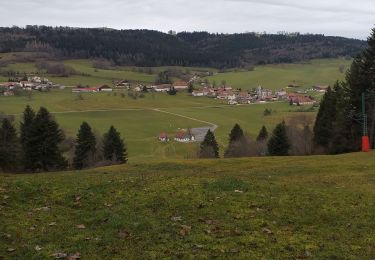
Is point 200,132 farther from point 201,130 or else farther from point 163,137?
point 163,137

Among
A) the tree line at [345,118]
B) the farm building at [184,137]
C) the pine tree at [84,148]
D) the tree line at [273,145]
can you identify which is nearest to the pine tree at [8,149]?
the pine tree at [84,148]

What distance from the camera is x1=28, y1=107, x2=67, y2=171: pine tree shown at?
2231 inches

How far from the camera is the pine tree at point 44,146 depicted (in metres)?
56.7

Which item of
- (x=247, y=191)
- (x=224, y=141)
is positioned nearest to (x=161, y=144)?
(x=224, y=141)

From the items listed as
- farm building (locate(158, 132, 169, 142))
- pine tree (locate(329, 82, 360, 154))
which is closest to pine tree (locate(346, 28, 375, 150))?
pine tree (locate(329, 82, 360, 154))

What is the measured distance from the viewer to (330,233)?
13195mm

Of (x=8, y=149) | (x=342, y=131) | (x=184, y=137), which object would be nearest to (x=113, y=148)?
(x=8, y=149)

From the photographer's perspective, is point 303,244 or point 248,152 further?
point 248,152

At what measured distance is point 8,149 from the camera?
5350 cm

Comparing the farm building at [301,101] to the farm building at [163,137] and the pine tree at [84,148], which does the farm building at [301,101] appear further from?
the pine tree at [84,148]

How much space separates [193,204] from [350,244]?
5686 mm

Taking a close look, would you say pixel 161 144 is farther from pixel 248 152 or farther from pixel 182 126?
pixel 248 152

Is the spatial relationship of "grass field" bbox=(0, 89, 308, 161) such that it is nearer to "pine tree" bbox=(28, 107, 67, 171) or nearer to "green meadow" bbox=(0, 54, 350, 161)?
"green meadow" bbox=(0, 54, 350, 161)

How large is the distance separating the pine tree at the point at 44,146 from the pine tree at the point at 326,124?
36.8 m
